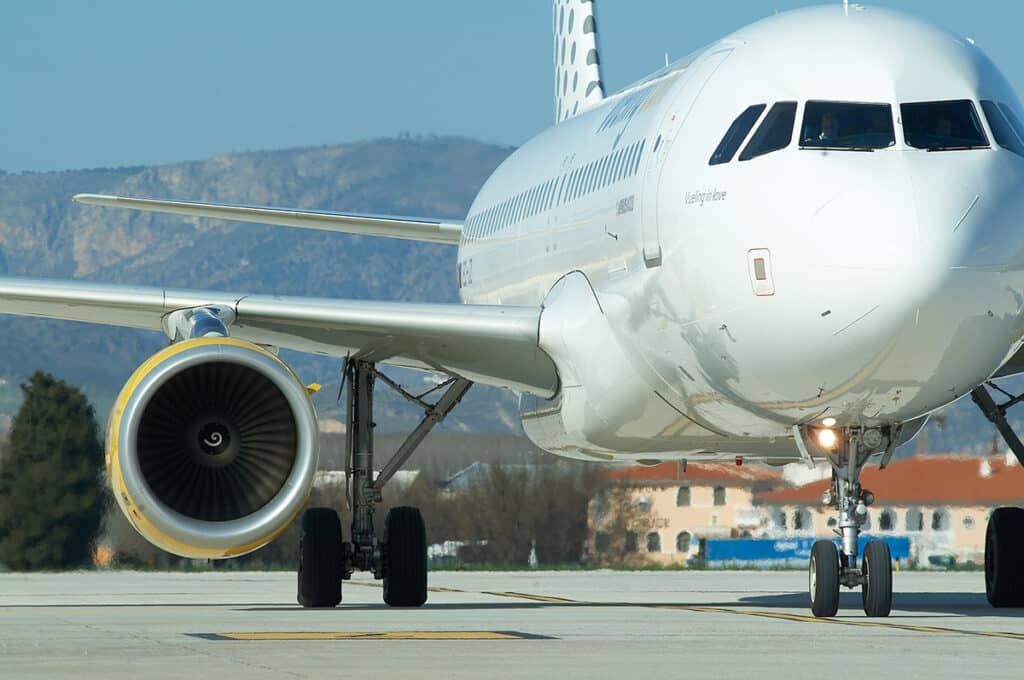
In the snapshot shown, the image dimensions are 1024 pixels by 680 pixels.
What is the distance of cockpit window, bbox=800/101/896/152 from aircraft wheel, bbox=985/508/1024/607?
6.08 metres

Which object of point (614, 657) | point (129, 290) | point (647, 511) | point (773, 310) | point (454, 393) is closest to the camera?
point (614, 657)

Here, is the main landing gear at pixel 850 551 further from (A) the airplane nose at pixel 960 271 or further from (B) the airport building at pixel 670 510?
(B) the airport building at pixel 670 510

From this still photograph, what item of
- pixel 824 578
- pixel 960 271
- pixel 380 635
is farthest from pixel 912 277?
pixel 380 635

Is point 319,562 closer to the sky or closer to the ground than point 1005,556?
closer to the ground

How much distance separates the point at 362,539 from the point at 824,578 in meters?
5.19

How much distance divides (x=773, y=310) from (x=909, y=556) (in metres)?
36.0

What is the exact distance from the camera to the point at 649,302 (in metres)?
15.0

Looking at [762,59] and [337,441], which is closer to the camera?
[762,59]

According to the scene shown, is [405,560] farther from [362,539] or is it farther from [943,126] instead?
[943,126]

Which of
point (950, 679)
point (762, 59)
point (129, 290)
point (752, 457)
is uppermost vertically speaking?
point (762, 59)

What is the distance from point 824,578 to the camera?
1420cm

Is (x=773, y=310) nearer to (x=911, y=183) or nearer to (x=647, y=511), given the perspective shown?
(x=911, y=183)

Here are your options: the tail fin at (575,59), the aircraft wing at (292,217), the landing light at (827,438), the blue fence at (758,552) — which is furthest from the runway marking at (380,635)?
the blue fence at (758,552)

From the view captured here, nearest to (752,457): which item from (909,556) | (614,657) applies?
(614,657)
